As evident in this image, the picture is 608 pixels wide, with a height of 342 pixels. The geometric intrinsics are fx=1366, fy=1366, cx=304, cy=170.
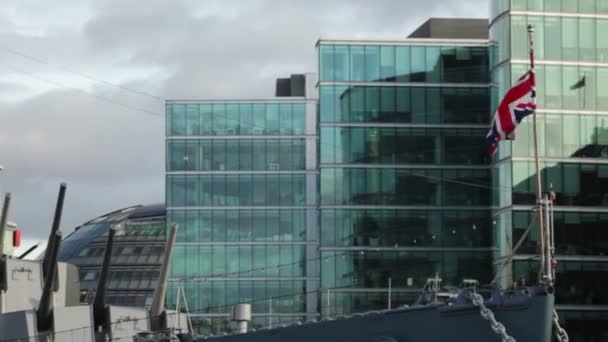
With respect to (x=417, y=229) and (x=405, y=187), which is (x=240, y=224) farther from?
(x=417, y=229)

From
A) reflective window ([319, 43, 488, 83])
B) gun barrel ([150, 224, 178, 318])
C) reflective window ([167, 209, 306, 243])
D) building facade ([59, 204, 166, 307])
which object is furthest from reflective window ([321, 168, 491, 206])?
building facade ([59, 204, 166, 307])

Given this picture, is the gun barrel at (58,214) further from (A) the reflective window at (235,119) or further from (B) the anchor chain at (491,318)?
(A) the reflective window at (235,119)

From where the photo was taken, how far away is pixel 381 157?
188 ft

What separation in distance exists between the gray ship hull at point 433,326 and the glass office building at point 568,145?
2975cm

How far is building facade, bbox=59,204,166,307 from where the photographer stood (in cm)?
9900

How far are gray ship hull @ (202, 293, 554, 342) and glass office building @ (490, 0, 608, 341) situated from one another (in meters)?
29.7

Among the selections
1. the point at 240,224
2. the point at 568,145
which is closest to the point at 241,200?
the point at 240,224

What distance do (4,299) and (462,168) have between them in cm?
3640

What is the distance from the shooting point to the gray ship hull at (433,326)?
20016 millimetres

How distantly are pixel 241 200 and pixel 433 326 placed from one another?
47.9 m

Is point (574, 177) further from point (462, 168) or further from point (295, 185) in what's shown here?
point (295, 185)

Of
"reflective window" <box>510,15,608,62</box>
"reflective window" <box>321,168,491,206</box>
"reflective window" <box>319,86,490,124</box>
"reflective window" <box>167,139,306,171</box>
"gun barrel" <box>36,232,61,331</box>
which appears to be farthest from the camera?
"reflective window" <box>167,139,306,171</box>

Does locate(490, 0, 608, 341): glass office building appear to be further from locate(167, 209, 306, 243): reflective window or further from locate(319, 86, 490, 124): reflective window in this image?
locate(167, 209, 306, 243): reflective window

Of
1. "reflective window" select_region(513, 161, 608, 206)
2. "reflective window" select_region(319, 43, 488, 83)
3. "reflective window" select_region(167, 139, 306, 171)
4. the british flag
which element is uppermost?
"reflective window" select_region(319, 43, 488, 83)
